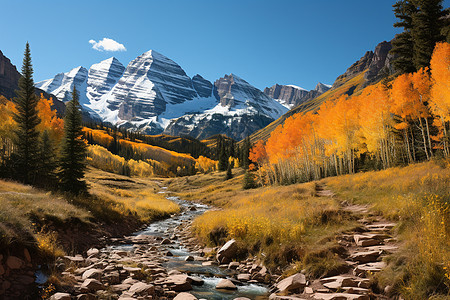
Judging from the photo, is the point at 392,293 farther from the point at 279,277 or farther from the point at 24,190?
the point at 24,190

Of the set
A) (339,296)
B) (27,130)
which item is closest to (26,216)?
(339,296)

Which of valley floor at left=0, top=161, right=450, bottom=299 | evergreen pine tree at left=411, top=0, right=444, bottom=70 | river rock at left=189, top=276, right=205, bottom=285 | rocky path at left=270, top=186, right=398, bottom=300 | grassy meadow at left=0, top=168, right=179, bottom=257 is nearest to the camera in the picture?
valley floor at left=0, top=161, right=450, bottom=299

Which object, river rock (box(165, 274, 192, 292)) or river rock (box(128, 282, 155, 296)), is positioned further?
river rock (box(165, 274, 192, 292))

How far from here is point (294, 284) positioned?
8273mm

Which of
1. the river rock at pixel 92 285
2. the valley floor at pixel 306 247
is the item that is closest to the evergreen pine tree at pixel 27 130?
the valley floor at pixel 306 247

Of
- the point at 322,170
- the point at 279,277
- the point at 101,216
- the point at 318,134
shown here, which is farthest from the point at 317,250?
the point at 322,170

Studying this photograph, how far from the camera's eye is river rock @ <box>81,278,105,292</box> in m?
8.00

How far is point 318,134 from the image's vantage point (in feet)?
152

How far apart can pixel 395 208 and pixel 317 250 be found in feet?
17.9

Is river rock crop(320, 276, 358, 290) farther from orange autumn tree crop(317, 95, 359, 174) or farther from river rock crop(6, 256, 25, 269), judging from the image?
orange autumn tree crop(317, 95, 359, 174)

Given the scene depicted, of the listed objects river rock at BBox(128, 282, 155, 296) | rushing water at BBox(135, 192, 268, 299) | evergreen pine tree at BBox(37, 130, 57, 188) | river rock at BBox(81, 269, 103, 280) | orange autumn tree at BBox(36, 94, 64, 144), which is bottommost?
rushing water at BBox(135, 192, 268, 299)

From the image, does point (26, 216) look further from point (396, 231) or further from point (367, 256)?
point (396, 231)

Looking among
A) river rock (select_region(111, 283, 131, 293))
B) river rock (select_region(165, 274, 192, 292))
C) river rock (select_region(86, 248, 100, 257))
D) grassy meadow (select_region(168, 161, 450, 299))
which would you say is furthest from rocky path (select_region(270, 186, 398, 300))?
river rock (select_region(86, 248, 100, 257))

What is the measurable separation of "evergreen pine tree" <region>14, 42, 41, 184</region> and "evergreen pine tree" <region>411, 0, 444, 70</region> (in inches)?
1989
